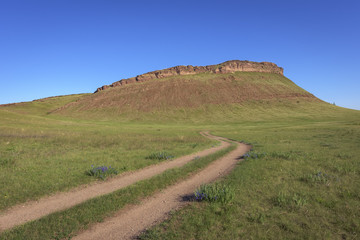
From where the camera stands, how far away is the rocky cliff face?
5989 inches

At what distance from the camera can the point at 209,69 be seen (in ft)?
522

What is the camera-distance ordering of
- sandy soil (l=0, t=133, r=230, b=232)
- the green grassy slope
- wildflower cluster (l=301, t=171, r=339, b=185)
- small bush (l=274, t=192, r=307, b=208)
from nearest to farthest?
1. sandy soil (l=0, t=133, r=230, b=232)
2. small bush (l=274, t=192, r=307, b=208)
3. wildflower cluster (l=301, t=171, r=339, b=185)
4. the green grassy slope

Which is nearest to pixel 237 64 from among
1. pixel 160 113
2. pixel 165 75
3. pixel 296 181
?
pixel 165 75

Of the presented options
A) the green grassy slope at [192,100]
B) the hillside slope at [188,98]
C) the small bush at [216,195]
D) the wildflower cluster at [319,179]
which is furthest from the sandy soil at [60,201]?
the hillside slope at [188,98]

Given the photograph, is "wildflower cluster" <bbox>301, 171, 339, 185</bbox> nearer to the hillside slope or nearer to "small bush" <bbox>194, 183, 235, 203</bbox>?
"small bush" <bbox>194, 183, 235, 203</bbox>

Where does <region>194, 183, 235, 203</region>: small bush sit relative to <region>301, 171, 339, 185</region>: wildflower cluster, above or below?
above

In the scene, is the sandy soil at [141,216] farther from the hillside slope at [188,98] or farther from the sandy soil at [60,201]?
the hillside slope at [188,98]

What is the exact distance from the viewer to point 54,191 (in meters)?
8.48

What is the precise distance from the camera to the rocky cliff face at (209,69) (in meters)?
152

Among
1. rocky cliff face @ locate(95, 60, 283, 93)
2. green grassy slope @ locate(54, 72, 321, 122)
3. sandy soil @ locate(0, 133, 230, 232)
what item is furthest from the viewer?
rocky cliff face @ locate(95, 60, 283, 93)

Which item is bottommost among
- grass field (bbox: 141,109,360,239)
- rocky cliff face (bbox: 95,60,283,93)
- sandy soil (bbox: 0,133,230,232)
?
sandy soil (bbox: 0,133,230,232)

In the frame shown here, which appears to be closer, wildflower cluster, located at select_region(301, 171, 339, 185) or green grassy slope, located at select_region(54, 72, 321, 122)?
wildflower cluster, located at select_region(301, 171, 339, 185)

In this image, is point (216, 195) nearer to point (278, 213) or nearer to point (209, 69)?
point (278, 213)

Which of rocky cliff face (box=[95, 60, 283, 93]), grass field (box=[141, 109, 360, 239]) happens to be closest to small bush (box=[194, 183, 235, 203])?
grass field (box=[141, 109, 360, 239])
